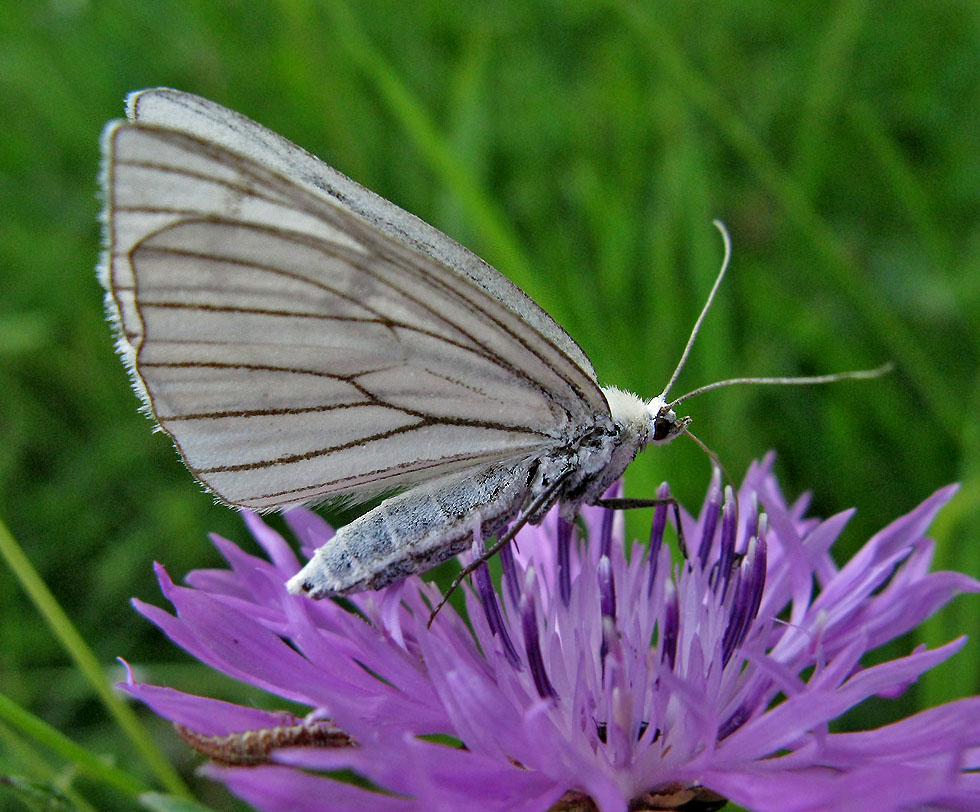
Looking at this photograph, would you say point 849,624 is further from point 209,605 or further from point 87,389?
point 87,389

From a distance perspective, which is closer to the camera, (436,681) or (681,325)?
(436,681)

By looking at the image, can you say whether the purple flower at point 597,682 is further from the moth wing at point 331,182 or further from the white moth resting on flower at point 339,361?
the moth wing at point 331,182

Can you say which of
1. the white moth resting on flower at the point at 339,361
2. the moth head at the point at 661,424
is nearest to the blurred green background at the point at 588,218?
the moth head at the point at 661,424

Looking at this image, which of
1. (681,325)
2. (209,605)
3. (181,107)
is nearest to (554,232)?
(681,325)

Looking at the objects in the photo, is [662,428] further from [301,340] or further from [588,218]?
[588,218]

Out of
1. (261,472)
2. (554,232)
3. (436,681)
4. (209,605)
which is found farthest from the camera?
(554,232)

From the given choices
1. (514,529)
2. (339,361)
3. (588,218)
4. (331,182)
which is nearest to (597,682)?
(514,529)

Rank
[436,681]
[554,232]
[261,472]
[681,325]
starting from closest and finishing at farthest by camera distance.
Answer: [436,681]
[261,472]
[681,325]
[554,232]
